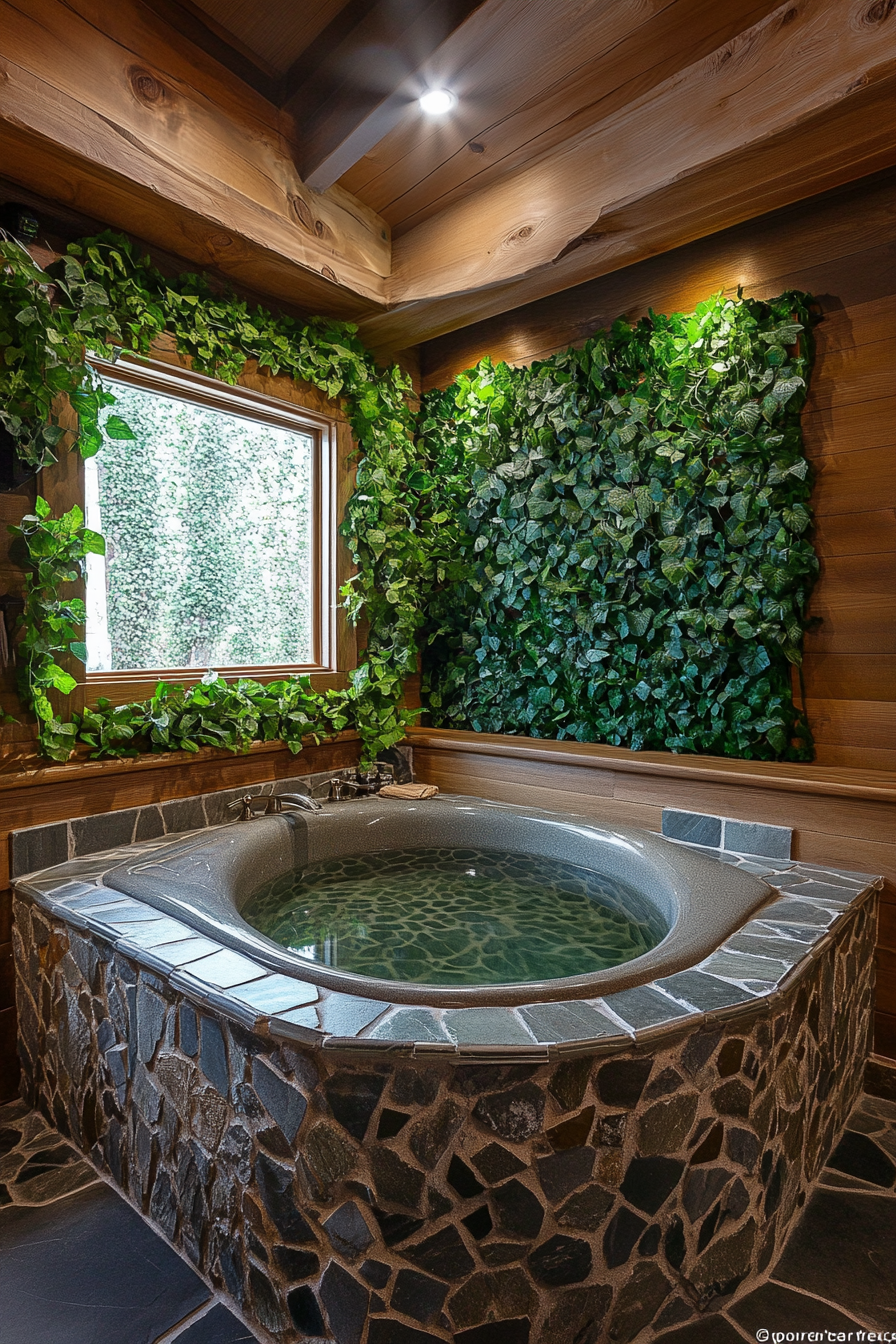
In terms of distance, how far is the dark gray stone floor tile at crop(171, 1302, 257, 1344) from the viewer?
46.0 inches

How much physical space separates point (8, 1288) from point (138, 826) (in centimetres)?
108

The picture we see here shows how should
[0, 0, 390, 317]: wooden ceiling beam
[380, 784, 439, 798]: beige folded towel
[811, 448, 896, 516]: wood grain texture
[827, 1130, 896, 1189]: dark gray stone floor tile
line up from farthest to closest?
[380, 784, 439, 798]: beige folded towel → [811, 448, 896, 516]: wood grain texture → [0, 0, 390, 317]: wooden ceiling beam → [827, 1130, 896, 1189]: dark gray stone floor tile

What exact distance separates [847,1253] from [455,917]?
40.1 inches

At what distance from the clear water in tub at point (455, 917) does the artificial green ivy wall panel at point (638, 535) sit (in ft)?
2.15

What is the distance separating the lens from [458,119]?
6.75ft

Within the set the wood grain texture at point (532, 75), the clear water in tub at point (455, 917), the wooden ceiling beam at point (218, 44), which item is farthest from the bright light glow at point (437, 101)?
the clear water in tub at point (455, 917)

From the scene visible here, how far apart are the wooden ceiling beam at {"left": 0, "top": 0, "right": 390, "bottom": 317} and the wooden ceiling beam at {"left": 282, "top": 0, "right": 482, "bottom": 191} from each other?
10cm

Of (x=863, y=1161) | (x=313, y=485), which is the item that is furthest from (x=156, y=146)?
(x=863, y=1161)

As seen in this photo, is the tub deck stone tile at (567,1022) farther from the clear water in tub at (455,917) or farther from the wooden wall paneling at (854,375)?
the wooden wall paneling at (854,375)

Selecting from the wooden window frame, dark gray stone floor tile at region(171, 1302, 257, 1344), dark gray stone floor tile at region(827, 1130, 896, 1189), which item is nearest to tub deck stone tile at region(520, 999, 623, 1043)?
dark gray stone floor tile at region(171, 1302, 257, 1344)

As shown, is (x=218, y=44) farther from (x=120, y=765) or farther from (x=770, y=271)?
(x=120, y=765)

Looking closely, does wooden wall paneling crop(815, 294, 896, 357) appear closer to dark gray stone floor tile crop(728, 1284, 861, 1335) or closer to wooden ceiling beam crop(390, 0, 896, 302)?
wooden ceiling beam crop(390, 0, 896, 302)

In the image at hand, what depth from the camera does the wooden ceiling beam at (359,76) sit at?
1.74 m

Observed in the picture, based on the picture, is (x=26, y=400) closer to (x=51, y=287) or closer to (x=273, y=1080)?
(x=51, y=287)
